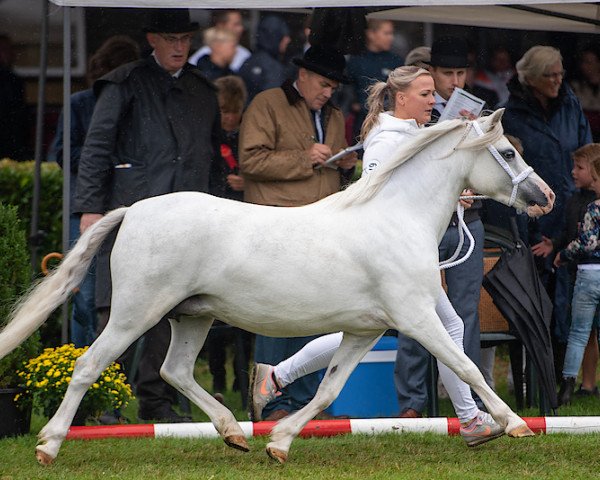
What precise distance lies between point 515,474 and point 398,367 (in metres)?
1.81

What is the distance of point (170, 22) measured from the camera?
311 inches

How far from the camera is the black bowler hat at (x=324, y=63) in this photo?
25.8 ft

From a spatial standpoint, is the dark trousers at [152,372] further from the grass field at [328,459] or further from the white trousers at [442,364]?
the white trousers at [442,364]

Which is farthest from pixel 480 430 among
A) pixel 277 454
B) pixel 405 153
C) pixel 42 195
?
pixel 42 195

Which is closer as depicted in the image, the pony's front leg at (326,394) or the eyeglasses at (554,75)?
the pony's front leg at (326,394)

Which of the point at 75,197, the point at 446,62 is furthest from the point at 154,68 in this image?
the point at 446,62

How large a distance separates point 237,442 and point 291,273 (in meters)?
0.93

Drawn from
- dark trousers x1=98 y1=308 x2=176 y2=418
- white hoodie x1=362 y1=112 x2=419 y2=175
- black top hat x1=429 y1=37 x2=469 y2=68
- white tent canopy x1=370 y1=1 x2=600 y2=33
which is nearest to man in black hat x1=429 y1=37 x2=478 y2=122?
black top hat x1=429 y1=37 x2=469 y2=68

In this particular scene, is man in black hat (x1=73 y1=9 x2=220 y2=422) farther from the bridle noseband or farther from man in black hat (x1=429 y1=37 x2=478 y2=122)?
the bridle noseband

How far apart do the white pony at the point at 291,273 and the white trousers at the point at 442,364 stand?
1.49ft

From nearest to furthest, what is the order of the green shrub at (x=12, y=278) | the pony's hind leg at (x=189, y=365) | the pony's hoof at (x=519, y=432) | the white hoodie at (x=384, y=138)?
the pony's hoof at (x=519, y=432) → the pony's hind leg at (x=189, y=365) → the white hoodie at (x=384, y=138) → the green shrub at (x=12, y=278)

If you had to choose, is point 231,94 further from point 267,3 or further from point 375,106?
point 375,106

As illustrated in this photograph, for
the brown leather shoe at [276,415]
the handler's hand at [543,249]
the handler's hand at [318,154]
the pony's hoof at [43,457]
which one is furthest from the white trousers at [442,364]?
the handler's hand at [543,249]

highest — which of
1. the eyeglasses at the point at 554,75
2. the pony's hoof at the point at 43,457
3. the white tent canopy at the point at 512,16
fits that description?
the white tent canopy at the point at 512,16
